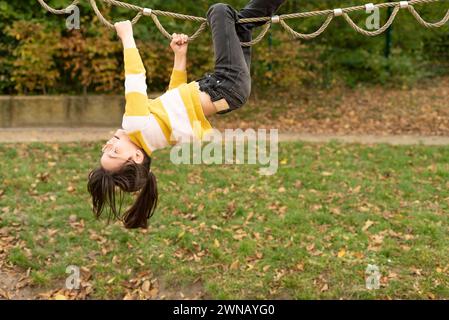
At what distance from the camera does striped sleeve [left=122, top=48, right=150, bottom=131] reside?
3.30 metres

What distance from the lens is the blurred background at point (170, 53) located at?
27.9 ft

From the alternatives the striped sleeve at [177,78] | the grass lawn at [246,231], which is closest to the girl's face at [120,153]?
the striped sleeve at [177,78]

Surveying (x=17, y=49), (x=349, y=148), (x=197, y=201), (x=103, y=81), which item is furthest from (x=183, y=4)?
(x=197, y=201)

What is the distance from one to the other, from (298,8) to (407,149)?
4.46m

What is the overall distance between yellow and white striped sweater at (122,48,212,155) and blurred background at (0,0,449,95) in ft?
17.2

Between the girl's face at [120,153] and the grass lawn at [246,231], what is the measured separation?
170cm

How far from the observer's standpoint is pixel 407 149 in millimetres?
7602

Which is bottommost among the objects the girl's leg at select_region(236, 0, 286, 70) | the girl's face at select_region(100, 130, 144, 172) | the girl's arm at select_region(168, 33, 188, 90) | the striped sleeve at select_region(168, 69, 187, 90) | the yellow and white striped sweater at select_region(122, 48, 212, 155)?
the girl's face at select_region(100, 130, 144, 172)

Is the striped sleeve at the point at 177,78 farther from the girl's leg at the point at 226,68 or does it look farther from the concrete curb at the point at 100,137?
the concrete curb at the point at 100,137

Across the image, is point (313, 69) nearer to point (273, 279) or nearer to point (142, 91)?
point (273, 279)
